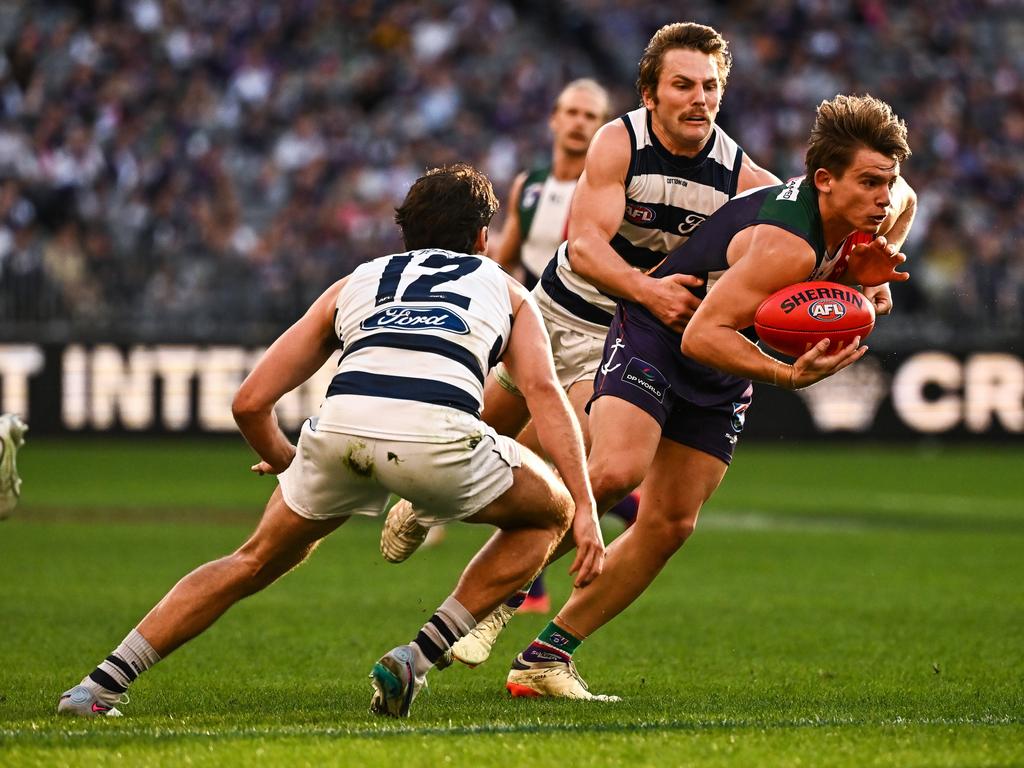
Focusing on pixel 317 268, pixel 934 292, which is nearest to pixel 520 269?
pixel 317 268

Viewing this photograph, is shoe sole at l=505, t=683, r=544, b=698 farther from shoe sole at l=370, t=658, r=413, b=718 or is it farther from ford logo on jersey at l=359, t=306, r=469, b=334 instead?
ford logo on jersey at l=359, t=306, r=469, b=334

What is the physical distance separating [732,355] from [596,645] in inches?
101

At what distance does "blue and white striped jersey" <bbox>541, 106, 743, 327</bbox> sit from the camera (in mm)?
6723

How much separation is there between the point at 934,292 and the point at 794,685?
45.4 feet

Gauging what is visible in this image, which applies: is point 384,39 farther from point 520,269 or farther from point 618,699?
point 618,699

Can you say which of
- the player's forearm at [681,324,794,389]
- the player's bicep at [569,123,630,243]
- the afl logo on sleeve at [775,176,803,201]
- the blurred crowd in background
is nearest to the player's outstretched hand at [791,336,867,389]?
the player's forearm at [681,324,794,389]

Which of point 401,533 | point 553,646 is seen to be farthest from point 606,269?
point 553,646

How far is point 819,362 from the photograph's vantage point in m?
5.50

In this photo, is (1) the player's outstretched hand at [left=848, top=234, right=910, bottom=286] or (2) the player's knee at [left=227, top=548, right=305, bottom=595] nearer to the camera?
(2) the player's knee at [left=227, top=548, right=305, bottom=595]

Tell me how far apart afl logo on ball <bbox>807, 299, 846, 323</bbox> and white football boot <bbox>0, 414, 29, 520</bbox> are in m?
2.84

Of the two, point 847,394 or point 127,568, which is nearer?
point 127,568

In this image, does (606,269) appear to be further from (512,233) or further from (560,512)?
(512,233)

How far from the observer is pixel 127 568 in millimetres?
10477

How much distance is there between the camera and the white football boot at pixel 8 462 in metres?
5.90
